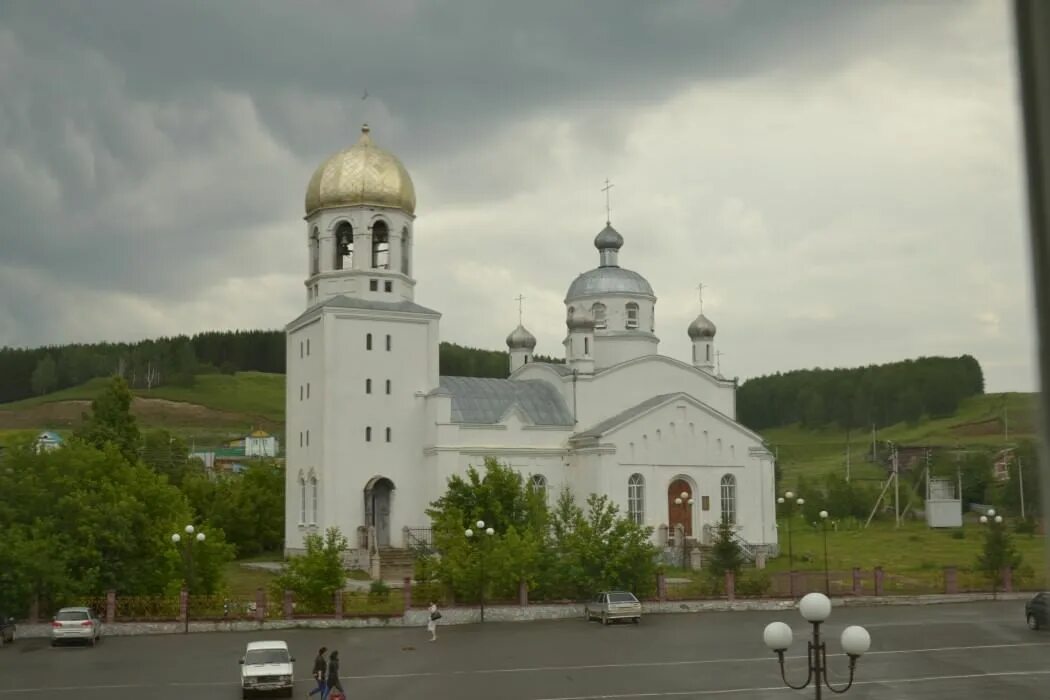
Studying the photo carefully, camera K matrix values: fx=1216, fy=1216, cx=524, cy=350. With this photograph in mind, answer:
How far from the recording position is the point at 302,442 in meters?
47.3

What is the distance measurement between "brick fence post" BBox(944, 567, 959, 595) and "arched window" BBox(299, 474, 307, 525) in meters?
23.1

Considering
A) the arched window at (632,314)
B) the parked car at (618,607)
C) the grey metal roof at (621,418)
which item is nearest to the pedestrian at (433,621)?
the parked car at (618,607)

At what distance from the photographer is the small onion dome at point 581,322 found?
167 ft

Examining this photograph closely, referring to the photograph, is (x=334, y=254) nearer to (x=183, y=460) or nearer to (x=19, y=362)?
(x=183, y=460)

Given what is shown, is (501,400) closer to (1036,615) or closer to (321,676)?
(1036,615)

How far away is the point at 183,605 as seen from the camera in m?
29.8

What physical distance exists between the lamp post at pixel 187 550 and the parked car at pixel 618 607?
10406 millimetres

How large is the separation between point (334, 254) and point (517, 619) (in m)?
19.3

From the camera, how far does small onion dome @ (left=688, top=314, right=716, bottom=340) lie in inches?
2172

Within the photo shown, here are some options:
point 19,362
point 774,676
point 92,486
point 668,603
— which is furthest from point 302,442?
point 19,362

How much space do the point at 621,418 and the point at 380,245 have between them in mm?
11738

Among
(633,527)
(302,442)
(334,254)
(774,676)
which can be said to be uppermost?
(334,254)

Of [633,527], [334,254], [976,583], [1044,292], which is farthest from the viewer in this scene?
[334,254]

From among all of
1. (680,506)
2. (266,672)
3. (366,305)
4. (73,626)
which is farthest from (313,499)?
(266,672)
